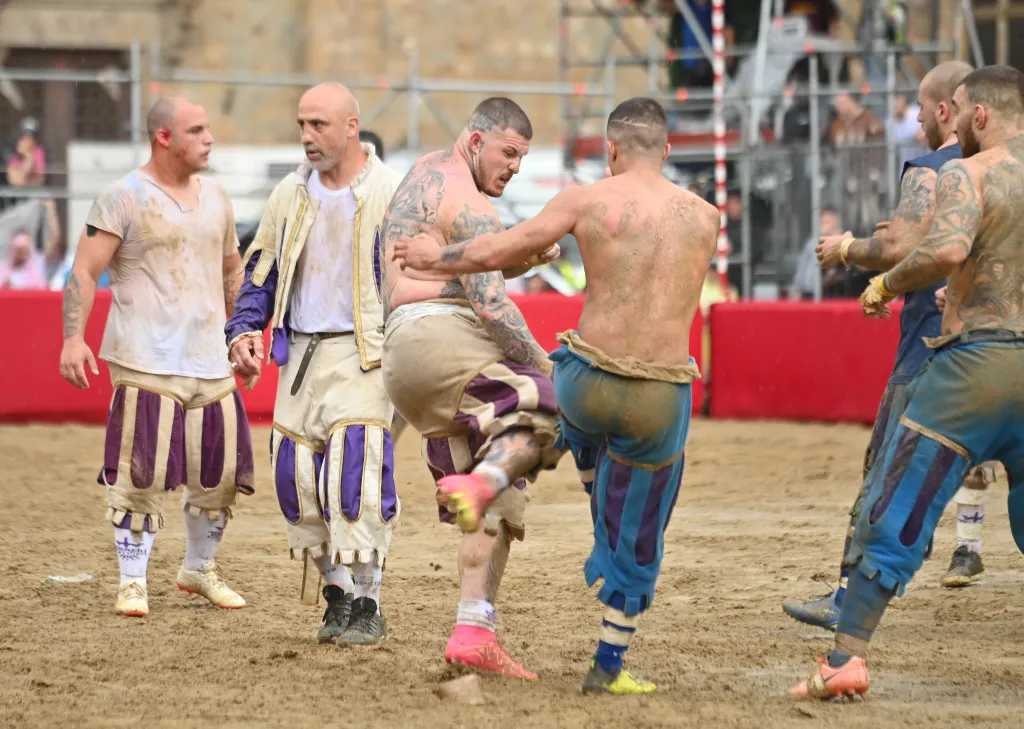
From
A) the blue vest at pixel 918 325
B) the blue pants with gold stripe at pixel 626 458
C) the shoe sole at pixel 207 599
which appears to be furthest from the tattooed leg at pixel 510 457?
the shoe sole at pixel 207 599

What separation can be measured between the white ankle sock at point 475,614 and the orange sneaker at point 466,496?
0.41 m

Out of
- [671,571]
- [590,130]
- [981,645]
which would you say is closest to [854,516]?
[981,645]

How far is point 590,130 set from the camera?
22.2 m

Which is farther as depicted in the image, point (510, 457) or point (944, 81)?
point (944, 81)

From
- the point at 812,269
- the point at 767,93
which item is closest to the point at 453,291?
the point at 812,269

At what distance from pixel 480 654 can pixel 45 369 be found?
845 cm

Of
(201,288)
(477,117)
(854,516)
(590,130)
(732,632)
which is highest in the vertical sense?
(590,130)

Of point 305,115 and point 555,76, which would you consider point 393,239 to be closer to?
point 305,115

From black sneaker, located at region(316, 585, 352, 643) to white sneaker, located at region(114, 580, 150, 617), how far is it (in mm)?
882

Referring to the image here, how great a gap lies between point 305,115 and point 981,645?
11.0ft

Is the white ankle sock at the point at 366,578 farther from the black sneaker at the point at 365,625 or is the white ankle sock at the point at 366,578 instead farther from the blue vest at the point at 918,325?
the blue vest at the point at 918,325

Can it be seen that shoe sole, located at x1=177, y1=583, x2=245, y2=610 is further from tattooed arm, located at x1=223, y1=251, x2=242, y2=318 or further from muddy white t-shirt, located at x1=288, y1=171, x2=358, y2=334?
muddy white t-shirt, located at x1=288, y1=171, x2=358, y2=334

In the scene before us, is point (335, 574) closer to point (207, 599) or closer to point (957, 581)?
point (207, 599)

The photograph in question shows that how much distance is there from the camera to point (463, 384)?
5.70 metres
